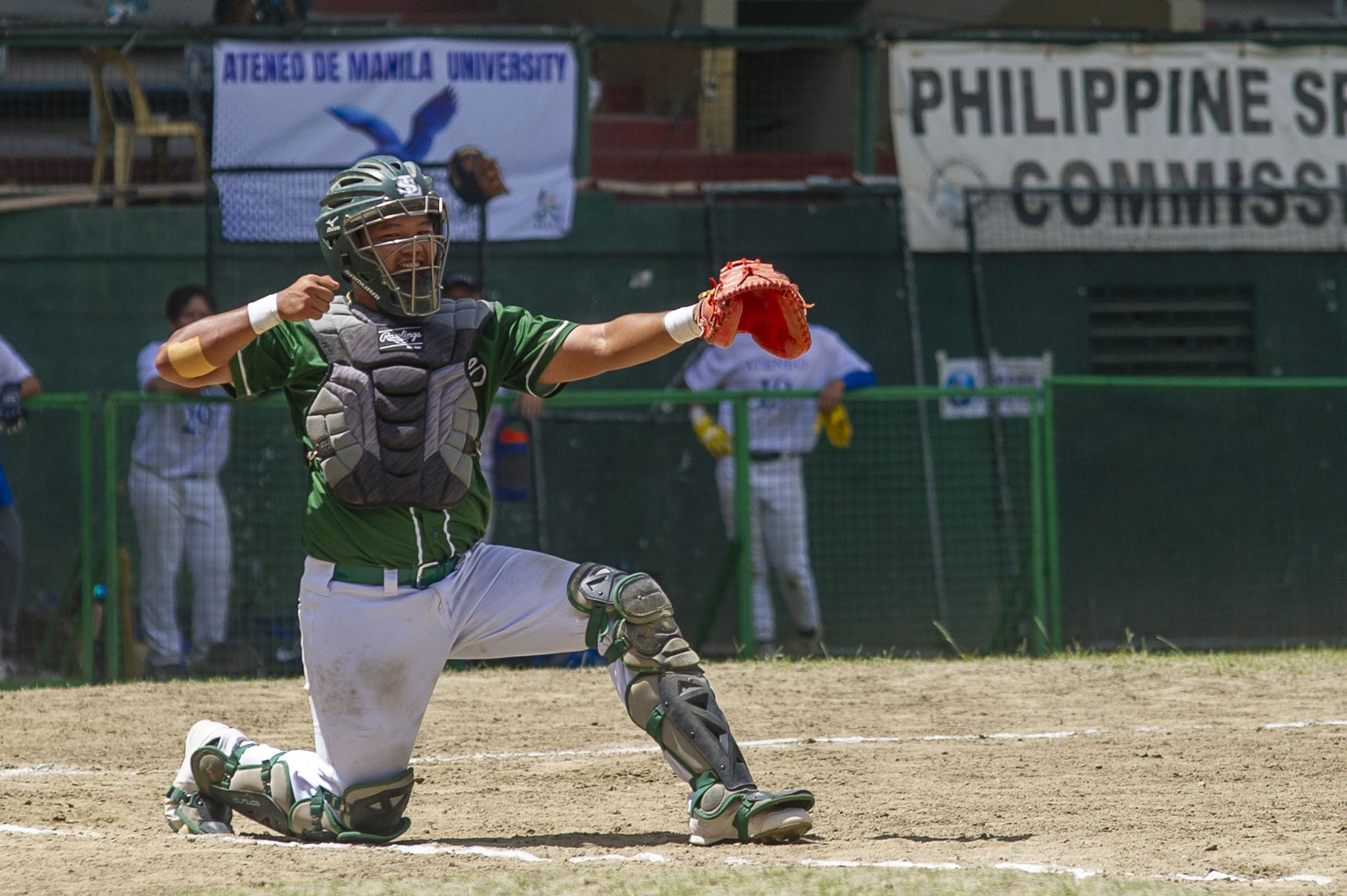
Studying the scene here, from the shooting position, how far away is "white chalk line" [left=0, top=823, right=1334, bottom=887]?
4.01 metres

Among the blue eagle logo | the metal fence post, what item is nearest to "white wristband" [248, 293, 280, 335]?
the metal fence post

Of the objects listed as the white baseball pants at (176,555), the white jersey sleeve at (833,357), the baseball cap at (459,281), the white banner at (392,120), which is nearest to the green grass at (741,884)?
the white baseball pants at (176,555)

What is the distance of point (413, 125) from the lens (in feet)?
35.4

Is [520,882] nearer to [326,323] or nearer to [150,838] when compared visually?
[150,838]

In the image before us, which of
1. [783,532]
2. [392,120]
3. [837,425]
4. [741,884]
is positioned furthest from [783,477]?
[741,884]

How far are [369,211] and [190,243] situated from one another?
251 inches

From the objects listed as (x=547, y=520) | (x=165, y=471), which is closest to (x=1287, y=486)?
(x=547, y=520)

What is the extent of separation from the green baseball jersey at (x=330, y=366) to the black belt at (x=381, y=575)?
0.05 feet

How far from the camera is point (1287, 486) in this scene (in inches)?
409

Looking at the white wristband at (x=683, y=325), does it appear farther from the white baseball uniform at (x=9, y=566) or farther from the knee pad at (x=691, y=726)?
the white baseball uniform at (x=9, y=566)

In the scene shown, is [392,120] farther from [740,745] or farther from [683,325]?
[683,325]

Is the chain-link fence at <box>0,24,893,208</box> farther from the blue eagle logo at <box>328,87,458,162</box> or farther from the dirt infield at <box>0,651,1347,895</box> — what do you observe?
the dirt infield at <box>0,651,1347,895</box>

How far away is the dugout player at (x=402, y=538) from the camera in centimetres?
466

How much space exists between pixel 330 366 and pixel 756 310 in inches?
47.5
